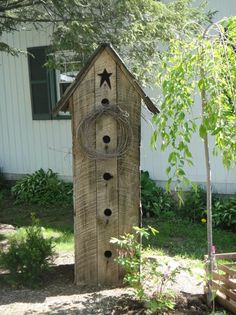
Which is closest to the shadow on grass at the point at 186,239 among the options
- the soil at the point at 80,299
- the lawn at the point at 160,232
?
the lawn at the point at 160,232

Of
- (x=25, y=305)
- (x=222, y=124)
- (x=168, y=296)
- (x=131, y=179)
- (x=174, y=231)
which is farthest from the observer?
(x=174, y=231)

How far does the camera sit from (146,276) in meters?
4.45

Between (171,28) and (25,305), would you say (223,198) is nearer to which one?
(171,28)

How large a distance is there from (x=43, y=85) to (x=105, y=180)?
21.0ft

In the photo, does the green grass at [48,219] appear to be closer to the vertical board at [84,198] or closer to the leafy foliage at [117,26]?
the vertical board at [84,198]

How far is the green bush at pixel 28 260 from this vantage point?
16.3ft

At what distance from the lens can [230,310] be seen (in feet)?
13.9

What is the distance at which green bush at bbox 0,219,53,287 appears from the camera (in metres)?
4.97

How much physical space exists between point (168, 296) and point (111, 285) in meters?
0.92

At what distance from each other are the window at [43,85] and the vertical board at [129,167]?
579 centimetres

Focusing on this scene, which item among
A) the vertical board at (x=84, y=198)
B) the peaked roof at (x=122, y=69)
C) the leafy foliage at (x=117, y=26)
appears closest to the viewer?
the peaked roof at (x=122, y=69)

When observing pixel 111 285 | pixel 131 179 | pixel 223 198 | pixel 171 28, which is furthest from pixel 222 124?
pixel 223 198

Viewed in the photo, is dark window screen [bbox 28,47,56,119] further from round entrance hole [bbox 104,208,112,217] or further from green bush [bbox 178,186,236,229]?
round entrance hole [bbox 104,208,112,217]

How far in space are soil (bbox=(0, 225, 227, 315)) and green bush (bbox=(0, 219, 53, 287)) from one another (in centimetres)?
11
